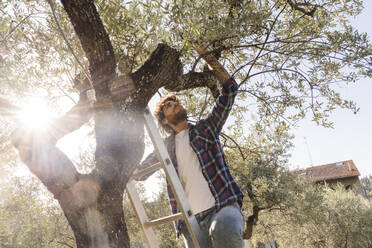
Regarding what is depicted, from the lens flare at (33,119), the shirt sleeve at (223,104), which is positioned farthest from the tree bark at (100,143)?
the shirt sleeve at (223,104)

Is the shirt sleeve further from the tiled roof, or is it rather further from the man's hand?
the tiled roof

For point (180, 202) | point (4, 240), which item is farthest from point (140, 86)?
point (4, 240)

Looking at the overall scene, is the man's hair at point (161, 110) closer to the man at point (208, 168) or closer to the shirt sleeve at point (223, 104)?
the man at point (208, 168)

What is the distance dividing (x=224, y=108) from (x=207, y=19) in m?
1.43

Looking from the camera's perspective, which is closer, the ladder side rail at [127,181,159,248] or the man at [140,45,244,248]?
the man at [140,45,244,248]

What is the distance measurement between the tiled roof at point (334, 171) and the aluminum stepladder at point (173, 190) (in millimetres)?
48258

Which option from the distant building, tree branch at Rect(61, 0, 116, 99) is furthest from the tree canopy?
the distant building

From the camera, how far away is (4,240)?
11.6 m

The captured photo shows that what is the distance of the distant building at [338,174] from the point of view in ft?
159

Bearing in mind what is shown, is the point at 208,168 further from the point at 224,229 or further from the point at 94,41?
the point at 94,41

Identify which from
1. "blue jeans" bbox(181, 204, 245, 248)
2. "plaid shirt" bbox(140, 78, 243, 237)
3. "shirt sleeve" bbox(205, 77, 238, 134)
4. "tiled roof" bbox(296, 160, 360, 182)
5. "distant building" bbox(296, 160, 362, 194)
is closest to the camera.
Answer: "blue jeans" bbox(181, 204, 245, 248)

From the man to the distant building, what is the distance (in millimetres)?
47729

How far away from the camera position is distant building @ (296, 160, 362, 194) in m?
48.4

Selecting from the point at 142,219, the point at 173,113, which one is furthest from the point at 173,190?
the point at 173,113
